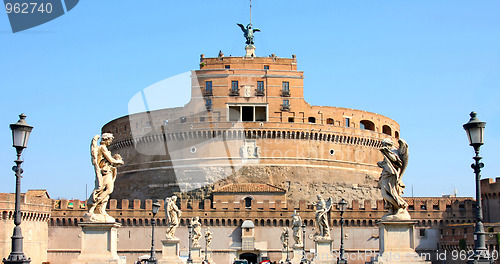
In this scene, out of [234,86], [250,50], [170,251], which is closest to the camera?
[170,251]

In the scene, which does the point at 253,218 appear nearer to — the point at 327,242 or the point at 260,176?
the point at 260,176

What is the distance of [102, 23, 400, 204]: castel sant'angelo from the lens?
68250 millimetres

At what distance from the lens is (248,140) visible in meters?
68.3

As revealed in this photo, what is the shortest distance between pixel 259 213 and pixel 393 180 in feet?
163

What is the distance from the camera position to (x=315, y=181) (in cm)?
6906

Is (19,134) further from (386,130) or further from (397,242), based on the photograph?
(386,130)

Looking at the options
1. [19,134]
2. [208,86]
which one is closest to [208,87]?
[208,86]

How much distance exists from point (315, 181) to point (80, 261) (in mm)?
57445

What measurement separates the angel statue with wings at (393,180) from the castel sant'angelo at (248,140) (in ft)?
180

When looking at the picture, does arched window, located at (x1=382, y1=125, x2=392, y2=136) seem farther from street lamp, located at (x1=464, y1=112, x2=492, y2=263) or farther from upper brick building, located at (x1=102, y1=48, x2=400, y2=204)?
street lamp, located at (x1=464, y1=112, x2=492, y2=263)

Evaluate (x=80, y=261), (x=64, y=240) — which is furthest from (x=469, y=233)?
(x=80, y=261)

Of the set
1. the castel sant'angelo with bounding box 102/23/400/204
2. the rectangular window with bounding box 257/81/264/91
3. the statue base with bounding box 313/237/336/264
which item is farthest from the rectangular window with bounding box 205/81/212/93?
the statue base with bounding box 313/237/336/264

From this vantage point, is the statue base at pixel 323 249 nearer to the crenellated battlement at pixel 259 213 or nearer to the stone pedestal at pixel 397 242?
the stone pedestal at pixel 397 242

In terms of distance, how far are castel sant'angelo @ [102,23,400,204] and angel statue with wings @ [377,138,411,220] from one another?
5478 centimetres
